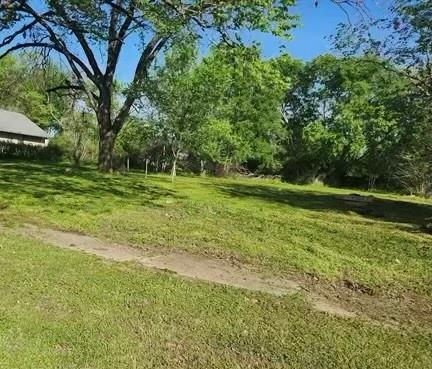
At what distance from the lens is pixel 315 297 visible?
20.9 ft

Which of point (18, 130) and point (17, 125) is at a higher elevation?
point (17, 125)

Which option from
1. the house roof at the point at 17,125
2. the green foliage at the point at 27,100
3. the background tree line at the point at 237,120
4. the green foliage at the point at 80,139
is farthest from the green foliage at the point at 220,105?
the house roof at the point at 17,125

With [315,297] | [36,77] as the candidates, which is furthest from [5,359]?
[36,77]

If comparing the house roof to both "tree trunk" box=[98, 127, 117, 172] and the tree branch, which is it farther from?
"tree trunk" box=[98, 127, 117, 172]

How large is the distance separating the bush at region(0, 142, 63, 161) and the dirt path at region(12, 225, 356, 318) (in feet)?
110

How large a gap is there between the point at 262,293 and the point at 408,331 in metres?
1.62

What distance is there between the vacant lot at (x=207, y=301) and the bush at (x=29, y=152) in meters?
31.7

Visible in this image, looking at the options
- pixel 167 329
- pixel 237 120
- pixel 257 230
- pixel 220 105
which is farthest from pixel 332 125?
pixel 167 329

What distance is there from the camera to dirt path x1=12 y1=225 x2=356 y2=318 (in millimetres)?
6474

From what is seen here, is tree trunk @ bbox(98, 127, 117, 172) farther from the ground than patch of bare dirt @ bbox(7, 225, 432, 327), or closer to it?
farther from the ground

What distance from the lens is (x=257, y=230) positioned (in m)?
10.4

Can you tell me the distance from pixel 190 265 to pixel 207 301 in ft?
5.61

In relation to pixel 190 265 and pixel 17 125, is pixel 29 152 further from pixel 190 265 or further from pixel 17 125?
pixel 190 265

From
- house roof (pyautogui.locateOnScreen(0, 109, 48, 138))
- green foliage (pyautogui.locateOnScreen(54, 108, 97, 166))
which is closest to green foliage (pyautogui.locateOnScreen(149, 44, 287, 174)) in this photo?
green foliage (pyautogui.locateOnScreen(54, 108, 97, 166))
